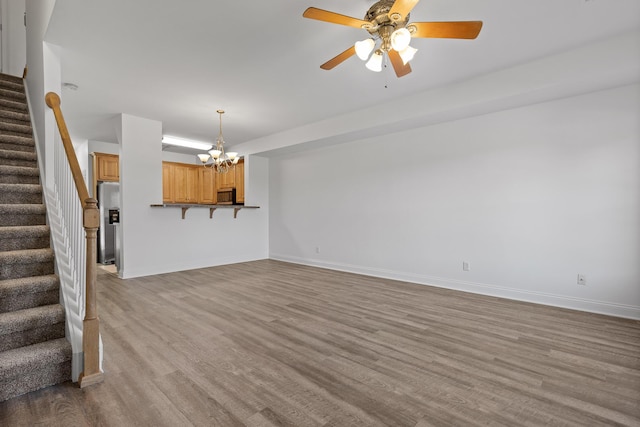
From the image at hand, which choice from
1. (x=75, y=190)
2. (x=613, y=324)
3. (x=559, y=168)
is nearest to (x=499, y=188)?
(x=559, y=168)

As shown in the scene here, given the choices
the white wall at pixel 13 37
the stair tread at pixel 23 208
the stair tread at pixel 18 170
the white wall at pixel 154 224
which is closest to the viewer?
the stair tread at pixel 23 208

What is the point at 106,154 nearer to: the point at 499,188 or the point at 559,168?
the point at 499,188

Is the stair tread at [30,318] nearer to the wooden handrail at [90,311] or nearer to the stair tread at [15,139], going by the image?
the wooden handrail at [90,311]

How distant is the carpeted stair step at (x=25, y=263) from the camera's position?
224 centimetres

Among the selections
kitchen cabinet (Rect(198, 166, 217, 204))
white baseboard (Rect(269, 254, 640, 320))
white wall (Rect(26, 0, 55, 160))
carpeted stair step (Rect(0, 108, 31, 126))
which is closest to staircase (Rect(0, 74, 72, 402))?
white wall (Rect(26, 0, 55, 160))

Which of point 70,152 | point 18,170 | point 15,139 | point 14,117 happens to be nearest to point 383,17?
point 70,152

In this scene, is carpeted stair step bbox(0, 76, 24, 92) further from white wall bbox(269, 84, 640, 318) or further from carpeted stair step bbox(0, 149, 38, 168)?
white wall bbox(269, 84, 640, 318)

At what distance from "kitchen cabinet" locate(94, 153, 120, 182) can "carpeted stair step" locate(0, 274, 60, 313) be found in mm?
5108

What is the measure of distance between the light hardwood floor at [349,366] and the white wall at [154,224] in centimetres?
158

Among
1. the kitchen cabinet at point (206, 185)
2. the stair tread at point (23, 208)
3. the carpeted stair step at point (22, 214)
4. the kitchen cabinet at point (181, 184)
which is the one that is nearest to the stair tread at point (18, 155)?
the stair tread at point (23, 208)

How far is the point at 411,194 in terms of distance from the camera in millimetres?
4965

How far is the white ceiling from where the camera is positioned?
2.47 meters

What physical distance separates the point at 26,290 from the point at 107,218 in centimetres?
476

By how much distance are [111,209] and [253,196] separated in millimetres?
2886
